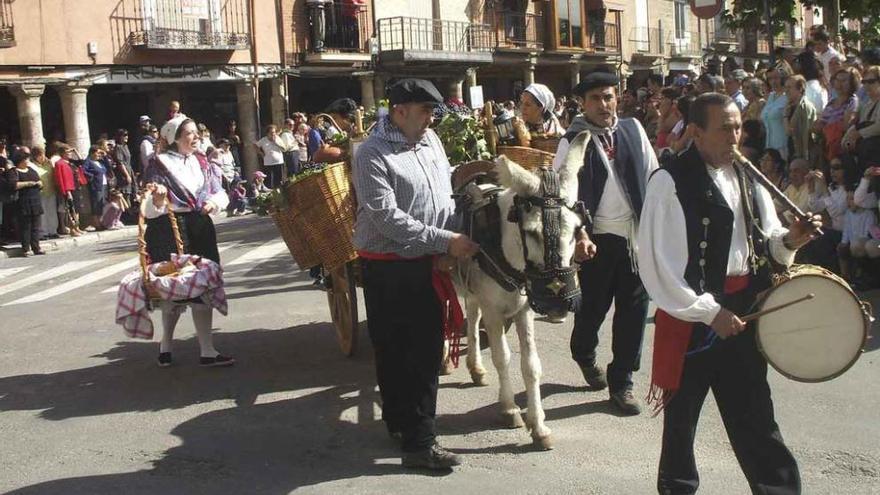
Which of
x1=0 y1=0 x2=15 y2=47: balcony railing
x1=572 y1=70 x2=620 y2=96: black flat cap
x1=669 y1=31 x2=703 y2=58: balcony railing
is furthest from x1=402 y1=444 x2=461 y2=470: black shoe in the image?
x1=669 y1=31 x2=703 y2=58: balcony railing

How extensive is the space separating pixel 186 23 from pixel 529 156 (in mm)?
19842

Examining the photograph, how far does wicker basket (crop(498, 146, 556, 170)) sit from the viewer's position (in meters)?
6.61

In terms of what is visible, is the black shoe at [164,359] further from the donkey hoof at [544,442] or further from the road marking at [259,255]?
the road marking at [259,255]

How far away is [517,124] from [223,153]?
54.0 feet

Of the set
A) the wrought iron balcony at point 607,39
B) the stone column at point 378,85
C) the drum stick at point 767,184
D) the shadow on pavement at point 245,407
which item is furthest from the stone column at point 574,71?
the drum stick at point 767,184

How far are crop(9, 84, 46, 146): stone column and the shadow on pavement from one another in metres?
14.1

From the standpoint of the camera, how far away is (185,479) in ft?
17.4

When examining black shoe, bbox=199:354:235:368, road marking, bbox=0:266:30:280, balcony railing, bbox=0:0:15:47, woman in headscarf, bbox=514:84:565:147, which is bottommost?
road marking, bbox=0:266:30:280

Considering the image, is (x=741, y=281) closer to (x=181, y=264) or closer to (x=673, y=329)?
(x=673, y=329)

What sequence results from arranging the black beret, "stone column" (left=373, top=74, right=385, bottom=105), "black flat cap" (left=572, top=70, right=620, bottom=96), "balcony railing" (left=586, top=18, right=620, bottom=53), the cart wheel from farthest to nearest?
"balcony railing" (left=586, top=18, right=620, bottom=53) → "stone column" (left=373, top=74, right=385, bottom=105) → the black beret → the cart wheel → "black flat cap" (left=572, top=70, right=620, bottom=96)

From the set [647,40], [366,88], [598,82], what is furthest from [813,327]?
[647,40]

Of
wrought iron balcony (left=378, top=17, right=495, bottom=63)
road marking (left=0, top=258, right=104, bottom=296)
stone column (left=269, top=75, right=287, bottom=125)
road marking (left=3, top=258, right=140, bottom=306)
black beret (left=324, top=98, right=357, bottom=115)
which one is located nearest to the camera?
black beret (left=324, top=98, right=357, bottom=115)

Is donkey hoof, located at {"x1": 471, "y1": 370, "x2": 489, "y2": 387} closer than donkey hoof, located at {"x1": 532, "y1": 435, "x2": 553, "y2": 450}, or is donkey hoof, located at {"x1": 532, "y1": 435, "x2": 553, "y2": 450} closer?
donkey hoof, located at {"x1": 532, "y1": 435, "x2": 553, "y2": 450}

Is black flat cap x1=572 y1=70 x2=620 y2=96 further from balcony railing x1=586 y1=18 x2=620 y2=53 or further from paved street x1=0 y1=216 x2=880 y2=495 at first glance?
balcony railing x1=586 y1=18 x2=620 y2=53
